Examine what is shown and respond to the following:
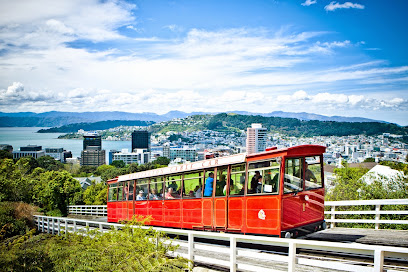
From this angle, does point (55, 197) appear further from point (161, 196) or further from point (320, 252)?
point (320, 252)

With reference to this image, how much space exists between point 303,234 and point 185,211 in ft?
15.9

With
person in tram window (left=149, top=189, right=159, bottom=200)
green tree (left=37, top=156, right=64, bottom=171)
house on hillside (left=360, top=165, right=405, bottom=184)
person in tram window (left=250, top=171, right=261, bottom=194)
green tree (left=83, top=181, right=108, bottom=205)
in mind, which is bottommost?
green tree (left=37, top=156, right=64, bottom=171)

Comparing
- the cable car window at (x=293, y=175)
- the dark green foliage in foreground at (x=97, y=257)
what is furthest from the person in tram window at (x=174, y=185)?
the cable car window at (x=293, y=175)

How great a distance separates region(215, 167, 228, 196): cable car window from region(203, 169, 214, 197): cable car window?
31cm

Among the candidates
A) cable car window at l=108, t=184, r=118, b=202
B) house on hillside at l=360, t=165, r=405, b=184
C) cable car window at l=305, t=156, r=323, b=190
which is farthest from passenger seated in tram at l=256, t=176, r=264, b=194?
house on hillside at l=360, t=165, r=405, b=184

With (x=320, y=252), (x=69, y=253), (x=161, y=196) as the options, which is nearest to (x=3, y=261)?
(x=69, y=253)

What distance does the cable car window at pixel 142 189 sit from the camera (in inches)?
672

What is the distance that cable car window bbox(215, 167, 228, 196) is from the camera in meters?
12.5

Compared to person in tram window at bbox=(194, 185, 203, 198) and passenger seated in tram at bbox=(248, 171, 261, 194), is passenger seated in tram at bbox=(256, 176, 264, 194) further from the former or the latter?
person in tram window at bbox=(194, 185, 203, 198)

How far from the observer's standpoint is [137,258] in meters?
7.94

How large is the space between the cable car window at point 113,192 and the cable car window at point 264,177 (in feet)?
36.7

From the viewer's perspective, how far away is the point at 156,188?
16.2 metres

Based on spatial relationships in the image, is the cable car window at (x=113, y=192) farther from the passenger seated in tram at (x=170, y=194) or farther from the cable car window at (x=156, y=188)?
the passenger seated in tram at (x=170, y=194)

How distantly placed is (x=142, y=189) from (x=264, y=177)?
802 centimetres
